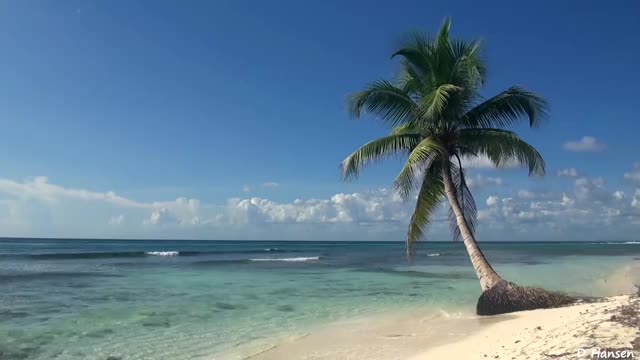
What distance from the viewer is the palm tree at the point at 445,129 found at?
11.6 meters

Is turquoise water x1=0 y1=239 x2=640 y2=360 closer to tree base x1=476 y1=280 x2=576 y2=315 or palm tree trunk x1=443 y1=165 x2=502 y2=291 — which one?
palm tree trunk x1=443 y1=165 x2=502 y2=291

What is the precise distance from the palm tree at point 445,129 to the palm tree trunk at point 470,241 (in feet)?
0.07

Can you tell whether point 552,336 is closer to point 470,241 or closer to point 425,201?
point 470,241

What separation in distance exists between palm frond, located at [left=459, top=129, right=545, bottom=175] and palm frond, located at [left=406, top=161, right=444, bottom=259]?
1.01 m

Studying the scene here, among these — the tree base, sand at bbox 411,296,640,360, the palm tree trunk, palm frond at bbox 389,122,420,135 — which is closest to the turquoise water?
the palm tree trunk

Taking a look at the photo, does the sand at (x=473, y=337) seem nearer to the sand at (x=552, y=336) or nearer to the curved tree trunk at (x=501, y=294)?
the sand at (x=552, y=336)

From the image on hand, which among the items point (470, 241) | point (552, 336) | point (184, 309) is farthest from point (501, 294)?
point (184, 309)

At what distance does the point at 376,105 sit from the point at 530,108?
3811 mm

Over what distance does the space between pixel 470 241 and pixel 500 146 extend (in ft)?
8.08

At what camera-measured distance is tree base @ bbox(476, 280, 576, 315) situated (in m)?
10.4

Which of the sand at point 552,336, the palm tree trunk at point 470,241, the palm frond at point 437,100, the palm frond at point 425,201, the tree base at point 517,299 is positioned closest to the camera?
Answer: the sand at point 552,336

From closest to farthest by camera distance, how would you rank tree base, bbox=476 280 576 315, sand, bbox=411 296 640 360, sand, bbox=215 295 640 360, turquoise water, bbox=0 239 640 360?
sand, bbox=411 296 640 360
sand, bbox=215 295 640 360
turquoise water, bbox=0 239 640 360
tree base, bbox=476 280 576 315

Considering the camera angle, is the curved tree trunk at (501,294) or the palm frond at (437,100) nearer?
the curved tree trunk at (501,294)

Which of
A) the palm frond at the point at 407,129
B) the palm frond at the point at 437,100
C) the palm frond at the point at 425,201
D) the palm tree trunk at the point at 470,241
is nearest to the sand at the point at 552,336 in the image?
the palm tree trunk at the point at 470,241
